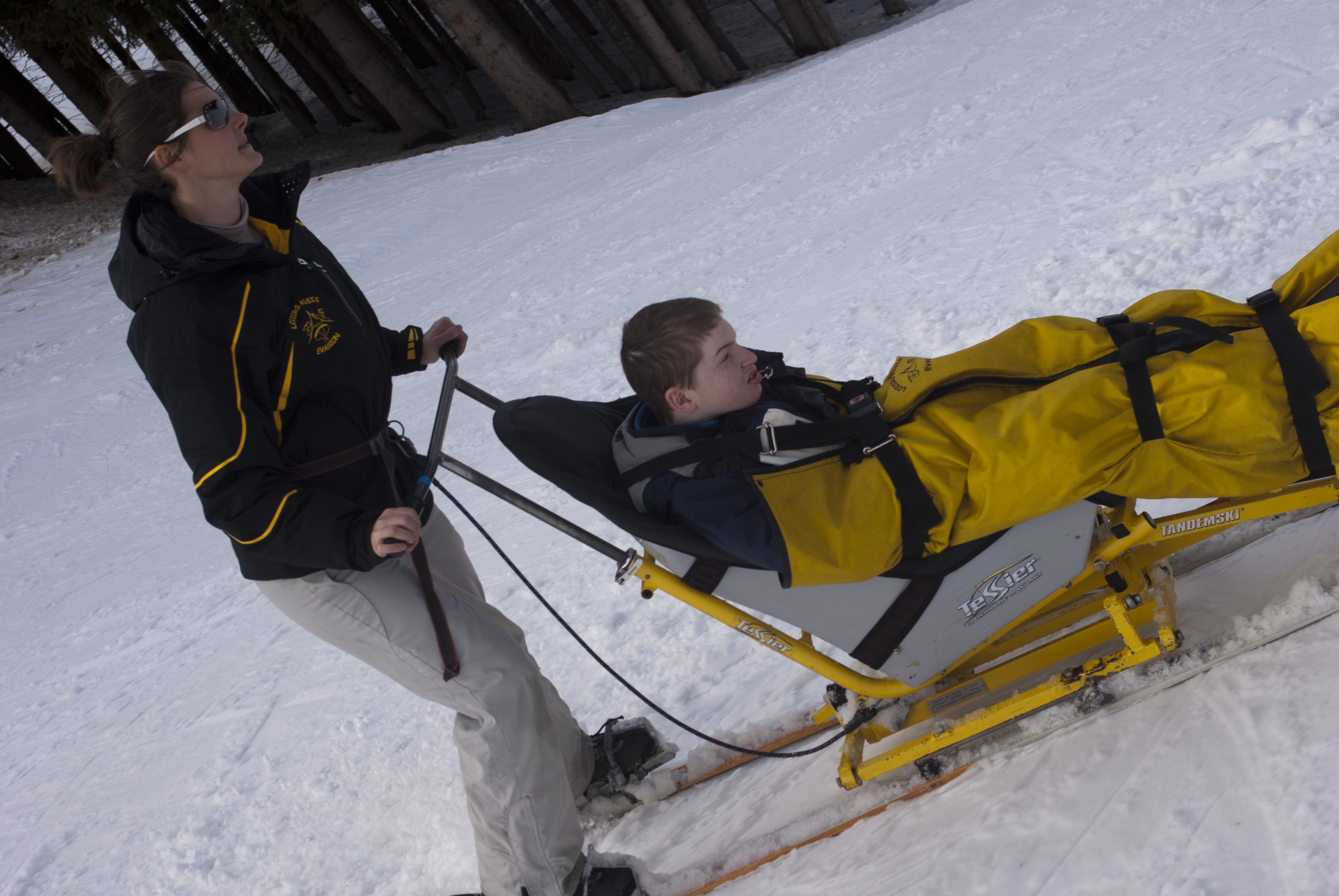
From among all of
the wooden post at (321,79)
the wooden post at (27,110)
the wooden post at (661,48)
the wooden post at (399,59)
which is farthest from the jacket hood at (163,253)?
the wooden post at (321,79)

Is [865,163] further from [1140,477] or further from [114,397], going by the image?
[114,397]

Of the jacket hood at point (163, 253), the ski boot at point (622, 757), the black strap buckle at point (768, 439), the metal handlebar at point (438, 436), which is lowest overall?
the ski boot at point (622, 757)

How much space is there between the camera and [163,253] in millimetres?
1983

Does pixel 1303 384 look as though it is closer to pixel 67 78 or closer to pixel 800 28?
pixel 800 28

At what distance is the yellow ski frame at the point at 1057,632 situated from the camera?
234cm

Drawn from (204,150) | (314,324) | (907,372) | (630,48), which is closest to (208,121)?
(204,150)

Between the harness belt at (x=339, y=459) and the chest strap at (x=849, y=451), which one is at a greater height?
the harness belt at (x=339, y=459)

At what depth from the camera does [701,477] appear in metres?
2.24

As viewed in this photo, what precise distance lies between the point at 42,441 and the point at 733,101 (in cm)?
789

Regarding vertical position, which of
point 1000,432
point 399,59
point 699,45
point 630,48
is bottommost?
point 699,45

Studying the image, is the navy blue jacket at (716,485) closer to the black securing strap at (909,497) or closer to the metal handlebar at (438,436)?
the black securing strap at (909,497)

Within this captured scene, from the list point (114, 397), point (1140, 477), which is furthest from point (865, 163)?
point (114, 397)

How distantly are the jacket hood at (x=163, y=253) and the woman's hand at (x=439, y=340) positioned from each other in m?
0.60

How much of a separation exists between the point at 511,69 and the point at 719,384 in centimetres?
1367
